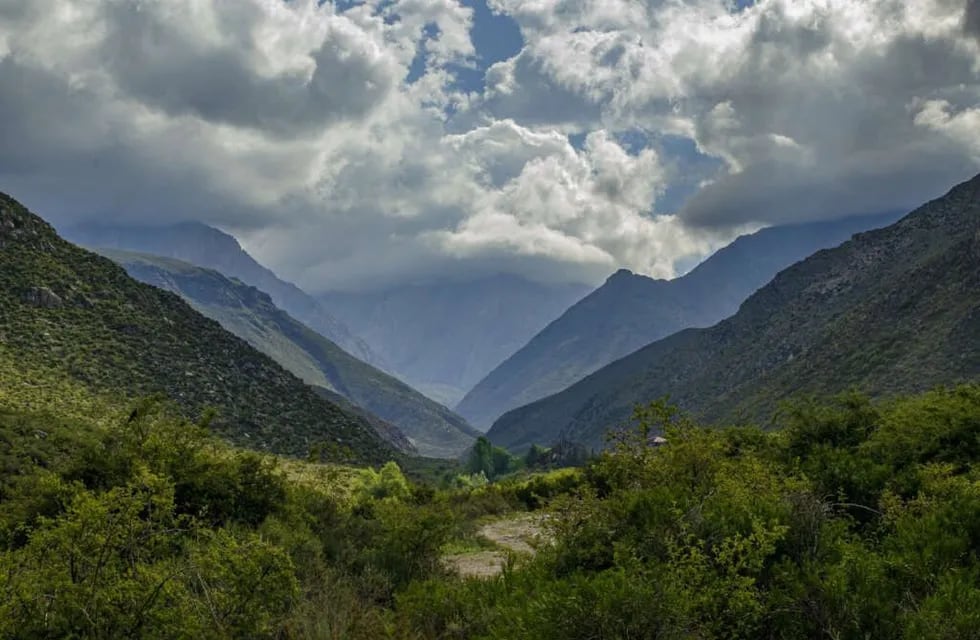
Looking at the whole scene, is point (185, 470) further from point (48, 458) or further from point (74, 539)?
point (48, 458)

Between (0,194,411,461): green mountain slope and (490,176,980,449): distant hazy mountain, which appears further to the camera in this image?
(490,176,980,449): distant hazy mountain

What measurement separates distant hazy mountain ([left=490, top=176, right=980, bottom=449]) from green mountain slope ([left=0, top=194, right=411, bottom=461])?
33837 mm

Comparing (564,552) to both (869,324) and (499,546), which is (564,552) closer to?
(499,546)

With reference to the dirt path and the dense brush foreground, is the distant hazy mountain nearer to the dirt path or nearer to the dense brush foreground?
the dirt path

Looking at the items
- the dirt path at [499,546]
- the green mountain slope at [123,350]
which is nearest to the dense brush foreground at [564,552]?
the dirt path at [499,546]

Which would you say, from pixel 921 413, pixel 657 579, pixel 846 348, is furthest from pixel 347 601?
pixel 846 348

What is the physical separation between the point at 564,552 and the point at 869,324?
12236cm

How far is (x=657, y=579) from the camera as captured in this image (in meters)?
7.62

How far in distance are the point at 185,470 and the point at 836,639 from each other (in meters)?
12.2

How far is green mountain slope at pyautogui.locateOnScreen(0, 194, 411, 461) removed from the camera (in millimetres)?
49406

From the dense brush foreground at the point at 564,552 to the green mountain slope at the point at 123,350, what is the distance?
34174mm

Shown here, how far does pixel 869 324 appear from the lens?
380 ft

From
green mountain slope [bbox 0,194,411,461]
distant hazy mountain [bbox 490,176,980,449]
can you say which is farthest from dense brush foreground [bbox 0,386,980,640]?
distant hazy mountain [bbox 490,176,980,449]

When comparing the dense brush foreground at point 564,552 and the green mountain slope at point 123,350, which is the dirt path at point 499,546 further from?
the green mountain slope at point 123,350
